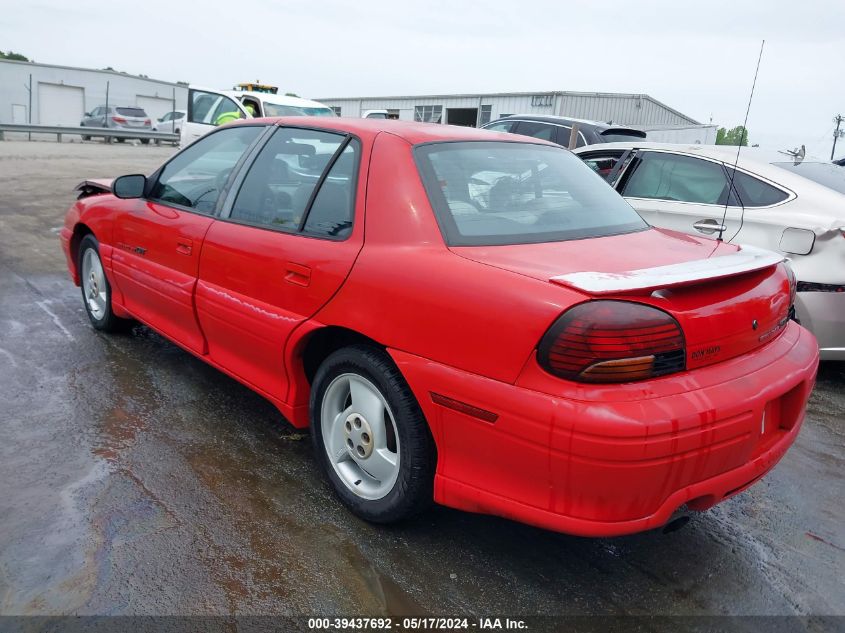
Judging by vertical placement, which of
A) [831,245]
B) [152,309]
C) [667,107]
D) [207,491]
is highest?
[667,107]

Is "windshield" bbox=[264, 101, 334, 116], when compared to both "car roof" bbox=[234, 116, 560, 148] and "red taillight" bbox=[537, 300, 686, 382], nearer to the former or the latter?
"car roof" bbox=[234, 116, 560, 148]

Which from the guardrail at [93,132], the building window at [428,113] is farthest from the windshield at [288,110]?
the building window at [428,113]

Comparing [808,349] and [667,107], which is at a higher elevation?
[667,107]

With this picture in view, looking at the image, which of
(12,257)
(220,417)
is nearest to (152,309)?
(220,417)

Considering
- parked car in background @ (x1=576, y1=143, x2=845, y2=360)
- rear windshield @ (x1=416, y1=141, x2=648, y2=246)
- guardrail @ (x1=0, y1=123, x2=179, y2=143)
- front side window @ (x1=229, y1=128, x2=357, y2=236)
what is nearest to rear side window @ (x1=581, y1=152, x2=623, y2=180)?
parked car in background @ (x1=576, y1=143, x2=845, y2=360)

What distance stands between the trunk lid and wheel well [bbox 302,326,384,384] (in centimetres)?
59

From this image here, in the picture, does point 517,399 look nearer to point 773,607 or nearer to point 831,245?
point 773,607

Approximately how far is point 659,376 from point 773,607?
1.03 meters

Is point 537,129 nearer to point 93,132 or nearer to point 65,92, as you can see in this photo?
point 93,132

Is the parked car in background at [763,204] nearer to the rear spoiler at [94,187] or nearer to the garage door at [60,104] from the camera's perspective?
the rear spoiler at [94,187]

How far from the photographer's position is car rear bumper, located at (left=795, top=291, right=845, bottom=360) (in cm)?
436

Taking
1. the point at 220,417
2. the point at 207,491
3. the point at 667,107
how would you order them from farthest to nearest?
the point at 667,107
the point at 220,417
the point at 207,491

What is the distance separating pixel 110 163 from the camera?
17047 mm

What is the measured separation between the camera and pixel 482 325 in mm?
2236
